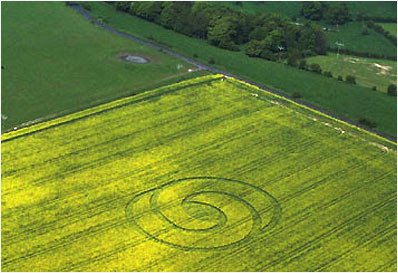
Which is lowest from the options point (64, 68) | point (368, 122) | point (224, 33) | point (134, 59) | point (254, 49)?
→ point (368, 122)

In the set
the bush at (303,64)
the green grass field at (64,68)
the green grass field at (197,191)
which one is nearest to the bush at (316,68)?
the bush at (303,64)

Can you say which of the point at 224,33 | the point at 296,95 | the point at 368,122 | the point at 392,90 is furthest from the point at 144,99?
the point at 392,90

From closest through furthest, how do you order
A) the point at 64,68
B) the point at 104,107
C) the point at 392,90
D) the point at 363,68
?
the point at 104,107
the point at 392,90
the point at 64,68
the point at 363,68

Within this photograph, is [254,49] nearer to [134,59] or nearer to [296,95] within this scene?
[134,59]

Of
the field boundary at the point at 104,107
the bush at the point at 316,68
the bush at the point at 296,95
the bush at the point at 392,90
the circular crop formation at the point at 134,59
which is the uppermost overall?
the bush at the point at 316,68

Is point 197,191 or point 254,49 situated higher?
point 254,49

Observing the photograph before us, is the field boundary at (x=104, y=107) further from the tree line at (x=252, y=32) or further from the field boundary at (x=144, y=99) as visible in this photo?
the tree line at (x=252, y=32)
